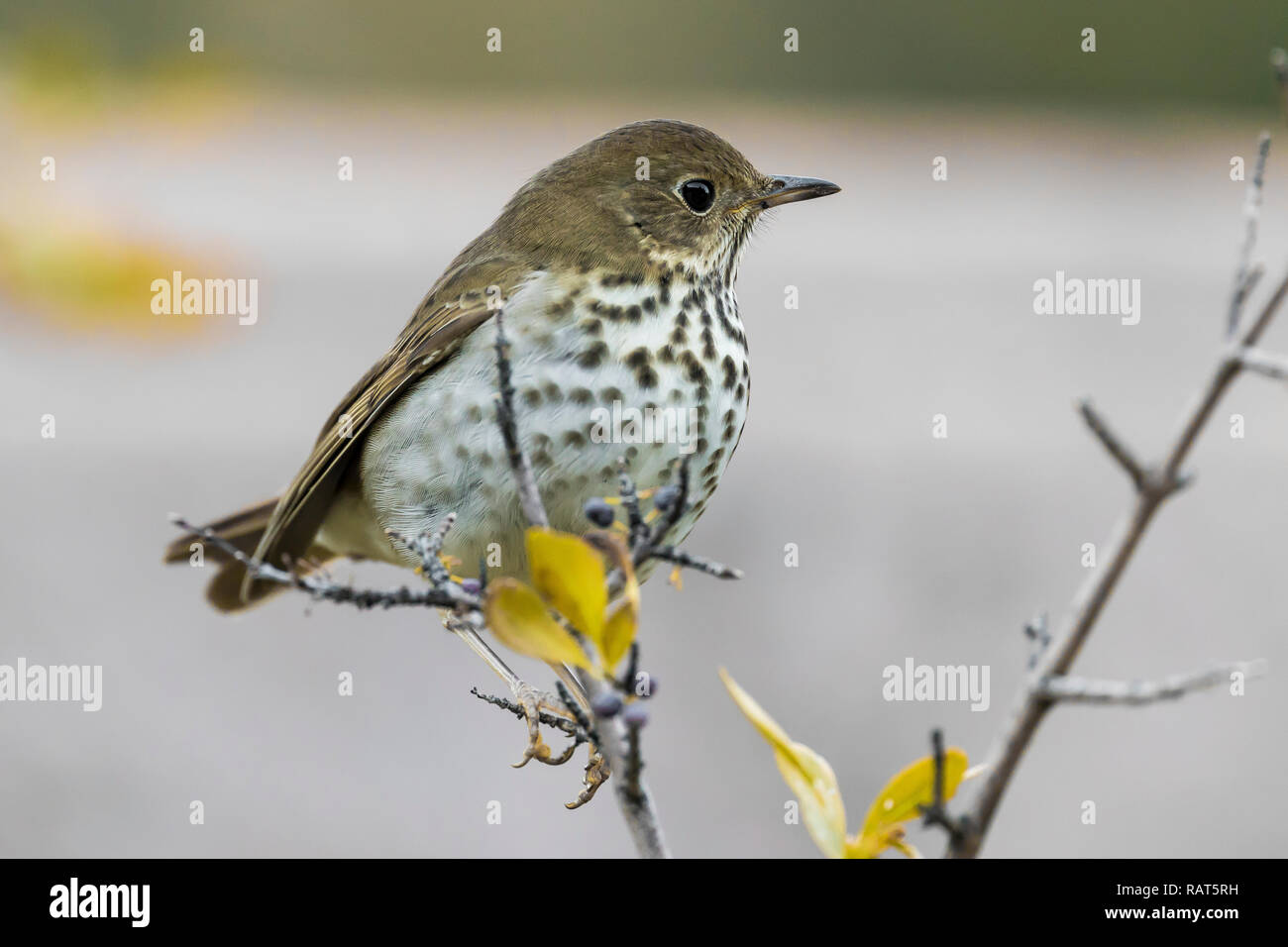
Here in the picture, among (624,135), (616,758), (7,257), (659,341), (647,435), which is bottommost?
(616,758)

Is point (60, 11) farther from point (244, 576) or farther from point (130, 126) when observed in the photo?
point (244, 576)

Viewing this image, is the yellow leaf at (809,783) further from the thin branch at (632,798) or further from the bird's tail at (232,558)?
the bird's tail at (232,558)

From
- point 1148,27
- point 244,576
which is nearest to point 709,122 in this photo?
point 1148,27

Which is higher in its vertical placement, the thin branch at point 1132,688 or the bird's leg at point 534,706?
the thin branch at point 1132,688

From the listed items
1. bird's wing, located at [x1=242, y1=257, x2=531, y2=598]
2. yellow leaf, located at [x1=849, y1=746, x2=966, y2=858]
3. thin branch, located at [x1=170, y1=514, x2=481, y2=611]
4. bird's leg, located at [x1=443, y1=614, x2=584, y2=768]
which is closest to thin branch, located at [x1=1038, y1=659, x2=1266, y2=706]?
yellow leaf, located at [x1=849, y1=746, x2=966, y2=858]

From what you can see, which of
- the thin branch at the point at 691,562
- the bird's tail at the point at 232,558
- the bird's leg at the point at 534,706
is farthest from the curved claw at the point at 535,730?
the thin branch at the point at 691,562

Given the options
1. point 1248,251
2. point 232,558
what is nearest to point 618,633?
point 1248,251

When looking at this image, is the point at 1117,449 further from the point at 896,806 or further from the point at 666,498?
the point at 666,498
